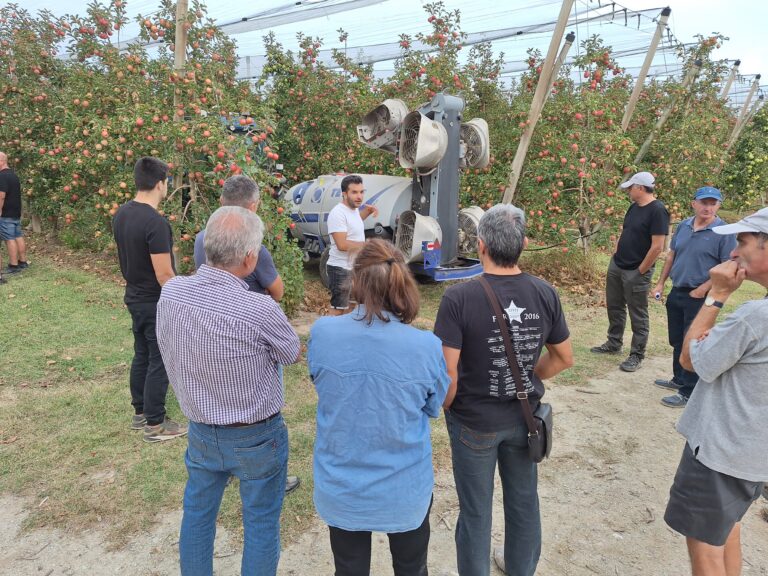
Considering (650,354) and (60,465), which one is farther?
(650,354)

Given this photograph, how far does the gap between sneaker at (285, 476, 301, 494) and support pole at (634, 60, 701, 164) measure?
9.95 m

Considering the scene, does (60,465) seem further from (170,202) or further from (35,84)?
(35,84)

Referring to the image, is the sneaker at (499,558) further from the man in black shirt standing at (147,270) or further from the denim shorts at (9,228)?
the denim shorts at (9,228)

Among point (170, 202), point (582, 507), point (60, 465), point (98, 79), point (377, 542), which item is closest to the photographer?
point (377, 542)

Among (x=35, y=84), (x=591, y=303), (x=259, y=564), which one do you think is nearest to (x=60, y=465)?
(x=259, y=564)

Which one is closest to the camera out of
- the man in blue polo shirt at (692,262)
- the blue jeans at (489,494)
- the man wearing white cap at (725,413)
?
the man wearing white cap at (725,413)

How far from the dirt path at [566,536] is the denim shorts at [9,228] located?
6.28 meters

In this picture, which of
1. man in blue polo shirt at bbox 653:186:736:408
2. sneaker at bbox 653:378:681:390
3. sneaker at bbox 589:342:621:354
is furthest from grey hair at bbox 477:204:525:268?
sneaker at bbox 589:342:621:354

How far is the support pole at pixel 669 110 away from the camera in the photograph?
10602 millimetres

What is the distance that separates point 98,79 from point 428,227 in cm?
521

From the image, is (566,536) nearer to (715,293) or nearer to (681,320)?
(715,293)

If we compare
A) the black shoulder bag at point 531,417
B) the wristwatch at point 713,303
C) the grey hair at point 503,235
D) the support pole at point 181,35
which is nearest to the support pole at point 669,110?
the support pole at point 181,35

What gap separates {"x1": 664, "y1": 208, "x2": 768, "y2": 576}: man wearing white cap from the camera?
6.11ft

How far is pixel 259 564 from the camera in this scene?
218 centimetres
